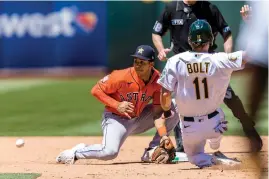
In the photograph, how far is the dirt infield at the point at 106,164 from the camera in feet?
20.2

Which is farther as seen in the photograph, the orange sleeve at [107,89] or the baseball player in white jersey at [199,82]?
the orange sleeve at [107,89]

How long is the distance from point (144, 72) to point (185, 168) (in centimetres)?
108

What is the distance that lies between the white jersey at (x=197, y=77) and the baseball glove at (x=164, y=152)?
0.73 meters

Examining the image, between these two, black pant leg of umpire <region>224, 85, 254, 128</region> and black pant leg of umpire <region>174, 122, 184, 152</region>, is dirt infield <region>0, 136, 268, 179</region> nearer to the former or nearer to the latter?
black pant leg of umpire <region>224, 85, 254, 128</region>

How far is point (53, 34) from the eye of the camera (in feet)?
70.1

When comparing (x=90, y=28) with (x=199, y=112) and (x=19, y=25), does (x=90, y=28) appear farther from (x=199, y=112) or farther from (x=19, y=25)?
(x=199, y=112)

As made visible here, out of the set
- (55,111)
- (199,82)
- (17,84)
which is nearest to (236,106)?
(199,82)

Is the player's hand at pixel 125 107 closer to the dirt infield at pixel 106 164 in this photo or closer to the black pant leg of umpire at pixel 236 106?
the dirt infield at pixel 106 164

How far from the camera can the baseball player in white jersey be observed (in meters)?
5.97

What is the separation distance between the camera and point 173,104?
7.23 meters

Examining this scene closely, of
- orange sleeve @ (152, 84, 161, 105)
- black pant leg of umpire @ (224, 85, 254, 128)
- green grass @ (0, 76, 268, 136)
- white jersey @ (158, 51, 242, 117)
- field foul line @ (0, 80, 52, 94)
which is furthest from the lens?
field foul line @ (0, 80, 52, 94)

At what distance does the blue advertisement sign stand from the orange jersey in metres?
14.2

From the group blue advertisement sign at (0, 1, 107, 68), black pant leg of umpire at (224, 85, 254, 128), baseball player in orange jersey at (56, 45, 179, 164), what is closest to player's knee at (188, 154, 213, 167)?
baseball player in orange jersey at (56, 45, 179, 164)

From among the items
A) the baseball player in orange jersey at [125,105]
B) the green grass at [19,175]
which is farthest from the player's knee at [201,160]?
the green grass at [19,175]
